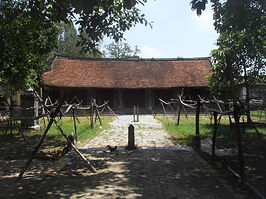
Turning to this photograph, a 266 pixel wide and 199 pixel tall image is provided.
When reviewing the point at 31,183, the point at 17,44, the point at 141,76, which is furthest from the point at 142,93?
the point at 31,183

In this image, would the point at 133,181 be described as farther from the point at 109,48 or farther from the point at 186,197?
the point at 109,48

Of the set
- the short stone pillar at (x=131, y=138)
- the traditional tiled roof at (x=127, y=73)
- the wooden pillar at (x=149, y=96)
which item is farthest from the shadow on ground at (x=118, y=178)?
the wooden pillar at (x=149, y=96)

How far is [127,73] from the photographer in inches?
1044

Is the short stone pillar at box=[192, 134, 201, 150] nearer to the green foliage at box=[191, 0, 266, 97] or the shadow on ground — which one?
the shadow on ground

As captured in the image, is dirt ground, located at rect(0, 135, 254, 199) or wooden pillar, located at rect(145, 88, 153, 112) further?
wooden pillar, located at rect(145, 88, 153, 112)

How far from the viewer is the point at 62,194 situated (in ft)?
15.2

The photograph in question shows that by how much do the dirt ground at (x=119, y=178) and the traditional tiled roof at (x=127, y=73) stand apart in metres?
16.6

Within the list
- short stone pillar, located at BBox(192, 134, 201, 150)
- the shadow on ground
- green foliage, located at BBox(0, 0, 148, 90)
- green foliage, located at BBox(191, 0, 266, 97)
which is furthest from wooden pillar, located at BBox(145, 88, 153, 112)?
the shadow on ground

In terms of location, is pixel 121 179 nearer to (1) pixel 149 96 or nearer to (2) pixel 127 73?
(1) pixel 149 96

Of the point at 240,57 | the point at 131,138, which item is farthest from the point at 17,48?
the point at 240,57

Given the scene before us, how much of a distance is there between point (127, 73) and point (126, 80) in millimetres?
1602

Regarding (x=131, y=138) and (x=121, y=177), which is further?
(x=131, y=138)

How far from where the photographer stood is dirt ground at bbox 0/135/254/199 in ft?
15.3

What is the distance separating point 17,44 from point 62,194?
6.94m
